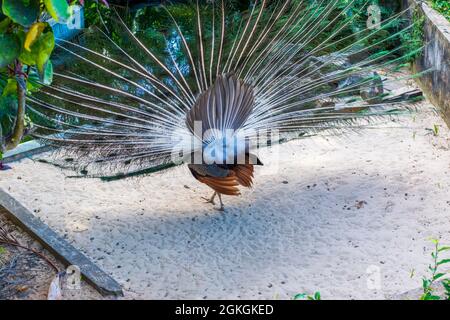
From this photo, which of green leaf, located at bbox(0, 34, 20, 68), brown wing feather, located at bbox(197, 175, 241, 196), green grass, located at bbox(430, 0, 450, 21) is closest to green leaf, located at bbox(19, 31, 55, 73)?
green leaf, located at bbox(0, 34, 20, 68)

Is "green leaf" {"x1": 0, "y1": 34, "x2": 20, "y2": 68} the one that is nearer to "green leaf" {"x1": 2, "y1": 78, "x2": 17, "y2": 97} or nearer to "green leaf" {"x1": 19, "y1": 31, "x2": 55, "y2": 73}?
"green leaf" {"x1": 19, "y1": 31, "x2": 55, "y2": 73}

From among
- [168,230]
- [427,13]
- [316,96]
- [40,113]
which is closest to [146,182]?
[168,230]

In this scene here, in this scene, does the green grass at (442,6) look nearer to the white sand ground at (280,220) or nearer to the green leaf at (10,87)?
the white sand ground at (280,220)

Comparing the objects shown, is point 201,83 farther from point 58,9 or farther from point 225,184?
point 58,9

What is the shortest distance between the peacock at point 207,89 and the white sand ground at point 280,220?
42 cm

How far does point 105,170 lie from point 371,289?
199 cm

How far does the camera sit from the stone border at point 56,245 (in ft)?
14.7

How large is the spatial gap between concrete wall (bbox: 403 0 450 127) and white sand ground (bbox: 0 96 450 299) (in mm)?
581

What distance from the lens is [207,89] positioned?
5.40 meters

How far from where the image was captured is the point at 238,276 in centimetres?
481

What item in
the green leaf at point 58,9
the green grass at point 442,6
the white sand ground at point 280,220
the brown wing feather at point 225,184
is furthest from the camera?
the green grass at point 442,6

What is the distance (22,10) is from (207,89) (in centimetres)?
241

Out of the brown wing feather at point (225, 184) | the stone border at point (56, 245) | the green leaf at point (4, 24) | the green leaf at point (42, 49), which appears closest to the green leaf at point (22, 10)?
the green leaf at point (42, 49)

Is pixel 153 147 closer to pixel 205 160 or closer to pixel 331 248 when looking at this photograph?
pixel 205 160
